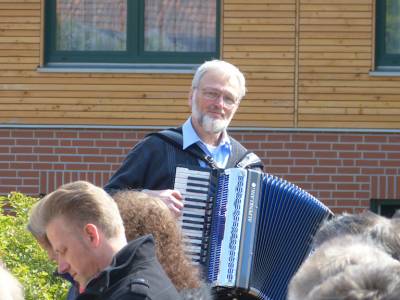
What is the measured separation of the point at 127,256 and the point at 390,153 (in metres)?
6.62

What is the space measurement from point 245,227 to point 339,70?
15.5 ft

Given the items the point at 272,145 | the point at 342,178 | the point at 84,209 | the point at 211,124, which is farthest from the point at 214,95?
the point at 342,178

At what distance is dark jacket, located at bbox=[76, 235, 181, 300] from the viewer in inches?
136

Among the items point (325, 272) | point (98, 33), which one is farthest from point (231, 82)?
point (98, 33)

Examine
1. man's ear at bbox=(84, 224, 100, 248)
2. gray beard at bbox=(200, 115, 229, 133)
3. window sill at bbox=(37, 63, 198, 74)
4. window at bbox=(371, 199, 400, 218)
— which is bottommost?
window at bbox=(371, 199, 400, 218)

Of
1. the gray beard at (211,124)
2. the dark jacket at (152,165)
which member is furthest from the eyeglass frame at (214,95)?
the dark jacket at (152,165)

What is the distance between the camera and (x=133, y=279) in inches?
137

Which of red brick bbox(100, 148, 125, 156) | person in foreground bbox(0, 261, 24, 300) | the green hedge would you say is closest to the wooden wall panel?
Answer: red brick bbox(100, 148, 125, 156)

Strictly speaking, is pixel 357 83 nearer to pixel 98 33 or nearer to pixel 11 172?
pixel 98 33

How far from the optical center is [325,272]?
251cm

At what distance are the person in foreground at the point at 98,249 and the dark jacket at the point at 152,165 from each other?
1.70m

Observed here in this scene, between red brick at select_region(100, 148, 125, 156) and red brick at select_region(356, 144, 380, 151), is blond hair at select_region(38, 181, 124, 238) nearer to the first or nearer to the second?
red brick at select_region(100, 148, 125, 156)

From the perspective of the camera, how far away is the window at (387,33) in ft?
33.1

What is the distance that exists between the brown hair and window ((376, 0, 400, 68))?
21.1 feet
